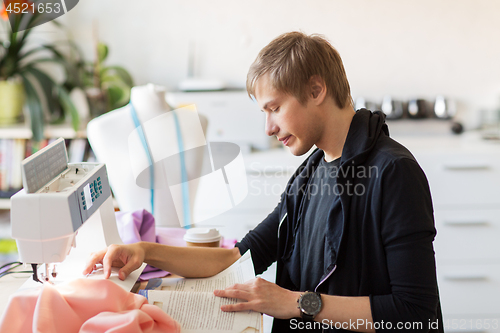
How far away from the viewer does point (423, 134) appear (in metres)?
2.98

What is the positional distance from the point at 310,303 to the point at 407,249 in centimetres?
25

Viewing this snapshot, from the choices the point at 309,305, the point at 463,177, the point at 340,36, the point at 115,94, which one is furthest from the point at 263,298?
the point at 340,36

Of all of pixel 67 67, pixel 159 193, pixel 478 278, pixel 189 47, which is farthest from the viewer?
pixel 189 47

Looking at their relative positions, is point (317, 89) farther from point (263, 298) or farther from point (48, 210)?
point (48, 210)

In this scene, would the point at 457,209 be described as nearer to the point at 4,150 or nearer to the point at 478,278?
the point at 478,278

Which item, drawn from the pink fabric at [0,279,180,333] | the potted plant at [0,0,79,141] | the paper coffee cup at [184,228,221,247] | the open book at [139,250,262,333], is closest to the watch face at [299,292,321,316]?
the open book at [139,250,262,333]

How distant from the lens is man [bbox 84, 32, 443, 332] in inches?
38.0

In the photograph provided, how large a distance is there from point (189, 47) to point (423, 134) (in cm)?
169

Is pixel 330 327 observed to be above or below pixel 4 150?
below

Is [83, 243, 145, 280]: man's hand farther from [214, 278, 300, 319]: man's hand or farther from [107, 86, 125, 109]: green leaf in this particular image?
[107, 86, 125, 109]: green leaf

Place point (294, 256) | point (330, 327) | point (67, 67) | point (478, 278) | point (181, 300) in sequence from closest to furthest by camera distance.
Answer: point (181, 300) < point (330, 327) < point (294, 256) < point (478, 278) < point (67, 67)

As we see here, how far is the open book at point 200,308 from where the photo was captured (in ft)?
3.00

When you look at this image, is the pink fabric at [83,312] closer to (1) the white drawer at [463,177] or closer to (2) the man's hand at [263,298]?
(2) the man's hand at [263,298]

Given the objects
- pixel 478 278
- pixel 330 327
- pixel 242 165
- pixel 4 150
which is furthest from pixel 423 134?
pixel 4 150
